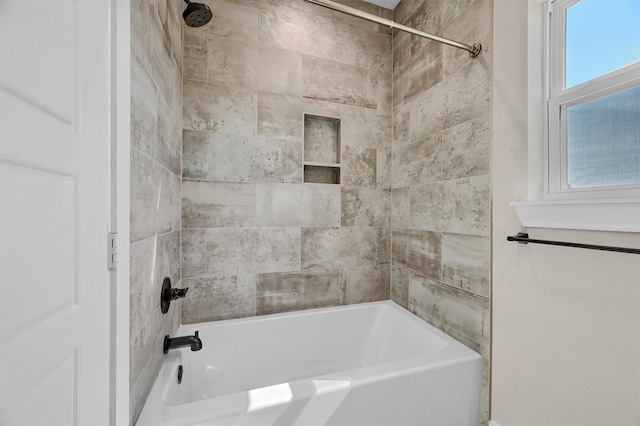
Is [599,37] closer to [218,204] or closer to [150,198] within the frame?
[150,198]

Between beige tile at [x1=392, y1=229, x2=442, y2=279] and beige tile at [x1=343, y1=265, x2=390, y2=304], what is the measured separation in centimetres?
15

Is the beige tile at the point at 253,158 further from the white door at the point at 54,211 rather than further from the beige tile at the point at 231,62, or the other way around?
the white door at the point at 54,211

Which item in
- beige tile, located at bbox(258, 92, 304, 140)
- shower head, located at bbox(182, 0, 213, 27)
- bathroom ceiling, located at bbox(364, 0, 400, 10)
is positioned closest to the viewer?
shower head, located at bbox(182, 0, 213, 27)

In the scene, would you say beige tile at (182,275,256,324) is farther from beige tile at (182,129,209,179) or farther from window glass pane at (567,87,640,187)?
window glass pane at (567,87,640,187)

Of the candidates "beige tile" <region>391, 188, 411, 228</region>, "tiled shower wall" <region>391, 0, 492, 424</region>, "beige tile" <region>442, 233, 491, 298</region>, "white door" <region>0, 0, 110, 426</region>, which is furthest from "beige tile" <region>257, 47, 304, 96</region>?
"beige tile" <region>442, 233, 491, 298</region>

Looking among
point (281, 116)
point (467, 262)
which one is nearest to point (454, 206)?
point (467, 262)

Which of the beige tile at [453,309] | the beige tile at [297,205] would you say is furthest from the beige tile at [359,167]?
the beige tile at [453,309]

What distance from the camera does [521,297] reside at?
1207mm

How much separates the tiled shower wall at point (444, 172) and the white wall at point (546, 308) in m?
0.08

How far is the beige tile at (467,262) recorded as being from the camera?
1.38m

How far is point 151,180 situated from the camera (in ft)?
3.60

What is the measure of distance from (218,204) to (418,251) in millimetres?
1394

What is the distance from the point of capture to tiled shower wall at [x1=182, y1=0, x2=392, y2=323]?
68.3 inches

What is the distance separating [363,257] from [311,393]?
3.87 ft
